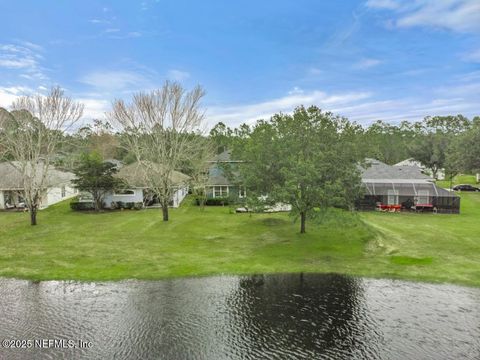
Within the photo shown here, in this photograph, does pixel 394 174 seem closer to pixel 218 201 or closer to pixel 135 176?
pixel 218 201

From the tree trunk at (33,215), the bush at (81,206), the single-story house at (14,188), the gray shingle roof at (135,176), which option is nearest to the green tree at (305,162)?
the gray shingle roof at (135,176)

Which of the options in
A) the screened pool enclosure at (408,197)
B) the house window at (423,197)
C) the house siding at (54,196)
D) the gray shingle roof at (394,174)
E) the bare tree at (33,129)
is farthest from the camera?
the gray shingle roof at (394,174)

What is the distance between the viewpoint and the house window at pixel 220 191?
137ft

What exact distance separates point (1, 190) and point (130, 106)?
18.8 metres

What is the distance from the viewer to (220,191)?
4172 centimetres

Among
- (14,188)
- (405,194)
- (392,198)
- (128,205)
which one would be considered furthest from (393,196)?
(14,188)

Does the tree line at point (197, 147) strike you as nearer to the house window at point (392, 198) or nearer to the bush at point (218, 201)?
the bush at point (218, 201)

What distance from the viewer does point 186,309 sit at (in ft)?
45.9

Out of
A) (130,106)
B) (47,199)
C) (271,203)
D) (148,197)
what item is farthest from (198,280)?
(47,199)

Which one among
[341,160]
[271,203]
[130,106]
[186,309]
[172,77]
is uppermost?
→ [172,77]

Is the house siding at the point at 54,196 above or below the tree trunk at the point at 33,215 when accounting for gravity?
above

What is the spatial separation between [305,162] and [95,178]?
2291cm

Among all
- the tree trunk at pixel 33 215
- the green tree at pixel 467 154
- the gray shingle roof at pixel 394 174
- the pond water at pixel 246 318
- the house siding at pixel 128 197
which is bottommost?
the pond water at pixel 246 318

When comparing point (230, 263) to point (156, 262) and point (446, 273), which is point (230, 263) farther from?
point (446, 273)
